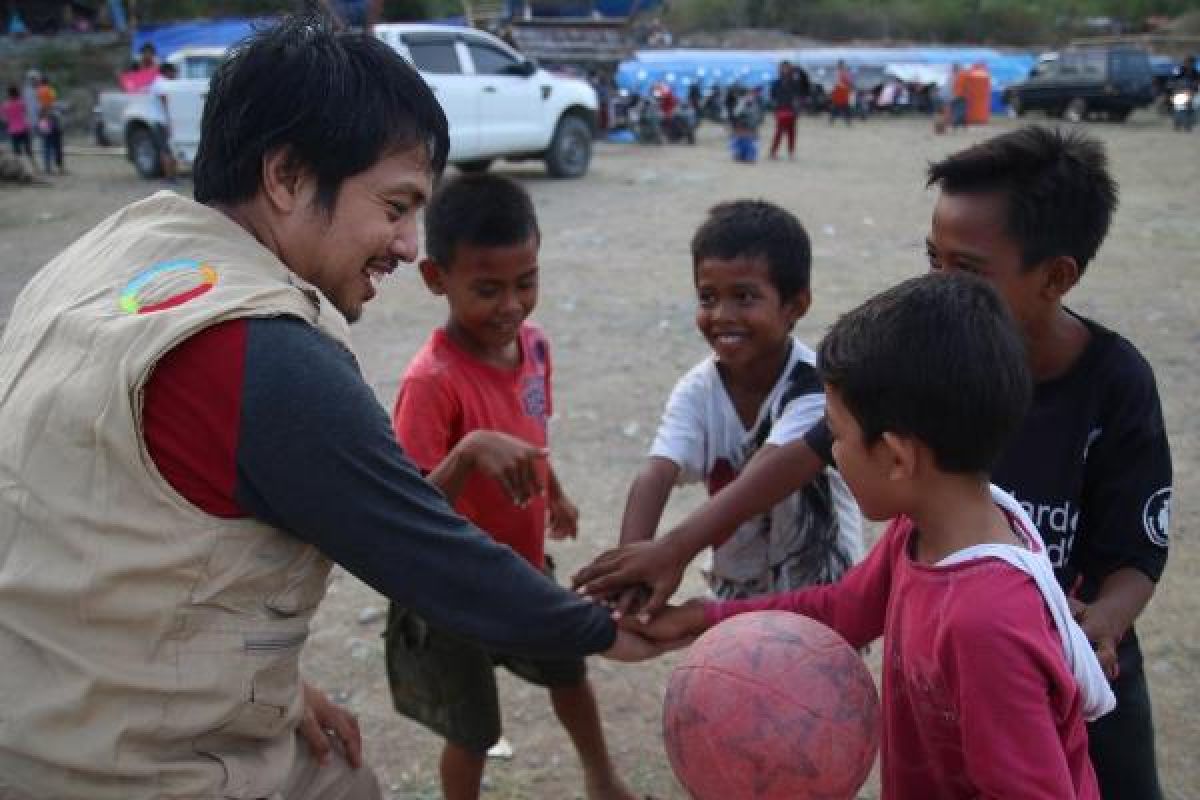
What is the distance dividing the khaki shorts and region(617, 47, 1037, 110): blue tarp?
89.8ft

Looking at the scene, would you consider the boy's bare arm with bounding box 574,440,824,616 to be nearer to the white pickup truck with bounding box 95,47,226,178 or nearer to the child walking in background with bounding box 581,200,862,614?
the child walking in background with bounding box 581,200,862,614

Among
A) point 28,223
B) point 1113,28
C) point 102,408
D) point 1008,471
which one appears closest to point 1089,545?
point 1008,471

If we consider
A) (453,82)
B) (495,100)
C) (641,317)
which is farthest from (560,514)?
(495,100)

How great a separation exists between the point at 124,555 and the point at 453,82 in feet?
48.7

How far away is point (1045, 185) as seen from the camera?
93.2 inches

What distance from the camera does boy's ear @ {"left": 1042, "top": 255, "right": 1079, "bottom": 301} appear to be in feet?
7.65

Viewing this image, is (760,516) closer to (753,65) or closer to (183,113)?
(183,113)

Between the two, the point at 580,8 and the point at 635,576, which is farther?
the point at 580,8

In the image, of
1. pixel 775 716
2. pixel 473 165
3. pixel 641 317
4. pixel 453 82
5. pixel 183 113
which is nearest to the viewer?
pixel 775 716

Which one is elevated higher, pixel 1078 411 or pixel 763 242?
pixel 763 242

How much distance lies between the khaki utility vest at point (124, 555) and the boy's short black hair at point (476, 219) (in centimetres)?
112

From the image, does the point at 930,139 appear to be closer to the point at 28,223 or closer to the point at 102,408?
the point at 28,223

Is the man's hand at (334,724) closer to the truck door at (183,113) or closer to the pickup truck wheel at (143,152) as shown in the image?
the truck door at (183,113)

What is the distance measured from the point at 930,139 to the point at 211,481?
82.7 ft
